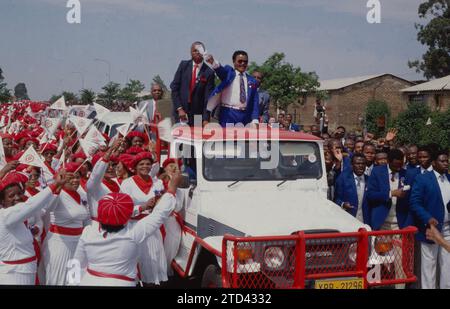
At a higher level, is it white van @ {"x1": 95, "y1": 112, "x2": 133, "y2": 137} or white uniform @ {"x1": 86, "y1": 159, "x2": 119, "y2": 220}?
white van @ {"x1": 95, "y1": 112, "x2": 133, "y2": 137}

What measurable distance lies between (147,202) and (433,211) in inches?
107

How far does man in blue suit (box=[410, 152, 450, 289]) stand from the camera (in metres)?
4.93

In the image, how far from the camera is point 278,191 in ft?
16.2

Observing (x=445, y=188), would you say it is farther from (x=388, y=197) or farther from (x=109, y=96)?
(x=109, y=96)

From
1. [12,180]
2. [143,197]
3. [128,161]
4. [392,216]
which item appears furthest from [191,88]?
[12,180]

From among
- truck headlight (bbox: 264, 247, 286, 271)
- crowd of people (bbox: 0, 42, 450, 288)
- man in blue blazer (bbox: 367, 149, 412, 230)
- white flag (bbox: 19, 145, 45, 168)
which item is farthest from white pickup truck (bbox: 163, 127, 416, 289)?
white flag (bbox: 19, 145, 45, 168)

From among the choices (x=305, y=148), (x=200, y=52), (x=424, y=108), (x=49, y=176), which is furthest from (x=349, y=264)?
(x=424, y=108)

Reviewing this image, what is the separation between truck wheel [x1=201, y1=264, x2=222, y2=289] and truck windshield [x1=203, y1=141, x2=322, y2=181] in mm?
928

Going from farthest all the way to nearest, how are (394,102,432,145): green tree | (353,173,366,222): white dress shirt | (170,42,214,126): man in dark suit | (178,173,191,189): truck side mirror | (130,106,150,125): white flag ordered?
1. (394,102,432,145): green tree
2. (170,42,214,126): man in dark suit
3. (130,106,150,125): white flag
4. (353,173,366,222): white dress shirt
5. (178,173,191,189): truck side mirror

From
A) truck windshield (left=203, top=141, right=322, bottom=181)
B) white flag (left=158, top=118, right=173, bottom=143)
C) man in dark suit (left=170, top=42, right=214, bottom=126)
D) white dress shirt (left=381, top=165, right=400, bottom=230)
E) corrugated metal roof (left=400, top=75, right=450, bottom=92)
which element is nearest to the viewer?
truck windshield (left=203, top=141, right=322, bottom=181)

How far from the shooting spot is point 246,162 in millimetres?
4977

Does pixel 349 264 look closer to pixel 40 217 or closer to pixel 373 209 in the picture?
pixel 373 209

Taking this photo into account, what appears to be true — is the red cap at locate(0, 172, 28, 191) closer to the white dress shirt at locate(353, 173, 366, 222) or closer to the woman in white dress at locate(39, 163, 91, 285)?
the woman in white dress at locate(39, 163, 91, 285)
